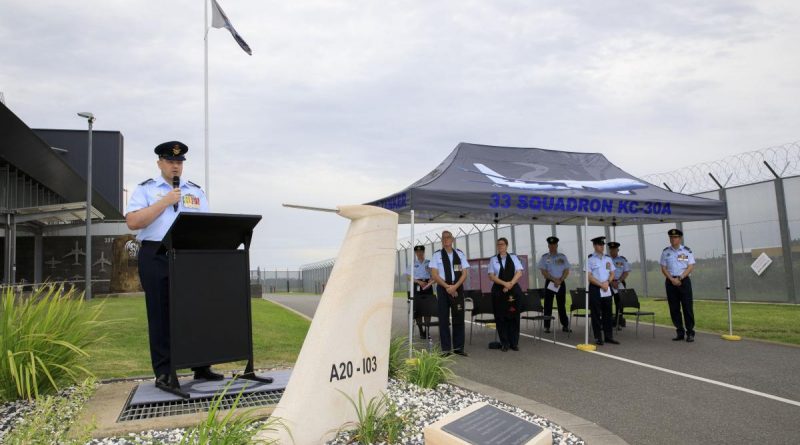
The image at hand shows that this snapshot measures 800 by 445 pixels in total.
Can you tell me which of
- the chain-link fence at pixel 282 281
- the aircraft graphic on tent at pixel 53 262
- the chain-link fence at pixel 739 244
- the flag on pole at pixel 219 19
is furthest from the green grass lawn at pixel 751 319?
the chain-link fence at pixel 282 281

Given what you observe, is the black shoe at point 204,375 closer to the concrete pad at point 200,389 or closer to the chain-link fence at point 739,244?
the concrete pad at point 200,389

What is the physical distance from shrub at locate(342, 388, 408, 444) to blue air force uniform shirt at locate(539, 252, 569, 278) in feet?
28.9

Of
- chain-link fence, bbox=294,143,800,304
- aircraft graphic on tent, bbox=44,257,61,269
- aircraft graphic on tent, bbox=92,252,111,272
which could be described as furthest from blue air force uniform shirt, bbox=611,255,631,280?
aircraft graphic on tent, bbox=44,257,61,269

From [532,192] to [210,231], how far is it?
6121mm

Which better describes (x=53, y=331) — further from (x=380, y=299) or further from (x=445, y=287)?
(x=445, y=287)

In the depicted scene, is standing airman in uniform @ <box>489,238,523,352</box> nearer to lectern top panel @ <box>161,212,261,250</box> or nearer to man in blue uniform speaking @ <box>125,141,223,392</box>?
lectern top panel @ <box>161,212,261,250</box>

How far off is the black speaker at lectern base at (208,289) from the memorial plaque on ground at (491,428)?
1.99 m

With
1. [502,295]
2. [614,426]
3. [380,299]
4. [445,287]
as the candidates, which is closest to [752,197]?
[502,295]

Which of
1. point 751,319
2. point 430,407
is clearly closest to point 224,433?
point 430,407

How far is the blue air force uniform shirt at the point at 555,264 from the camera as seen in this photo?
12.0 meters

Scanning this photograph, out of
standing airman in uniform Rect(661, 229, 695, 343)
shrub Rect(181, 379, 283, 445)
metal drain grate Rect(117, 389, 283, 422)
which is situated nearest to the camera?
shrub Rect(181, 379, 283, 445)

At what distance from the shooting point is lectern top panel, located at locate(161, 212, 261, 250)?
418 cm

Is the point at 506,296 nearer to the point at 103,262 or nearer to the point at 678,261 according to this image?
the point at 678,261

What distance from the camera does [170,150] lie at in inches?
182
